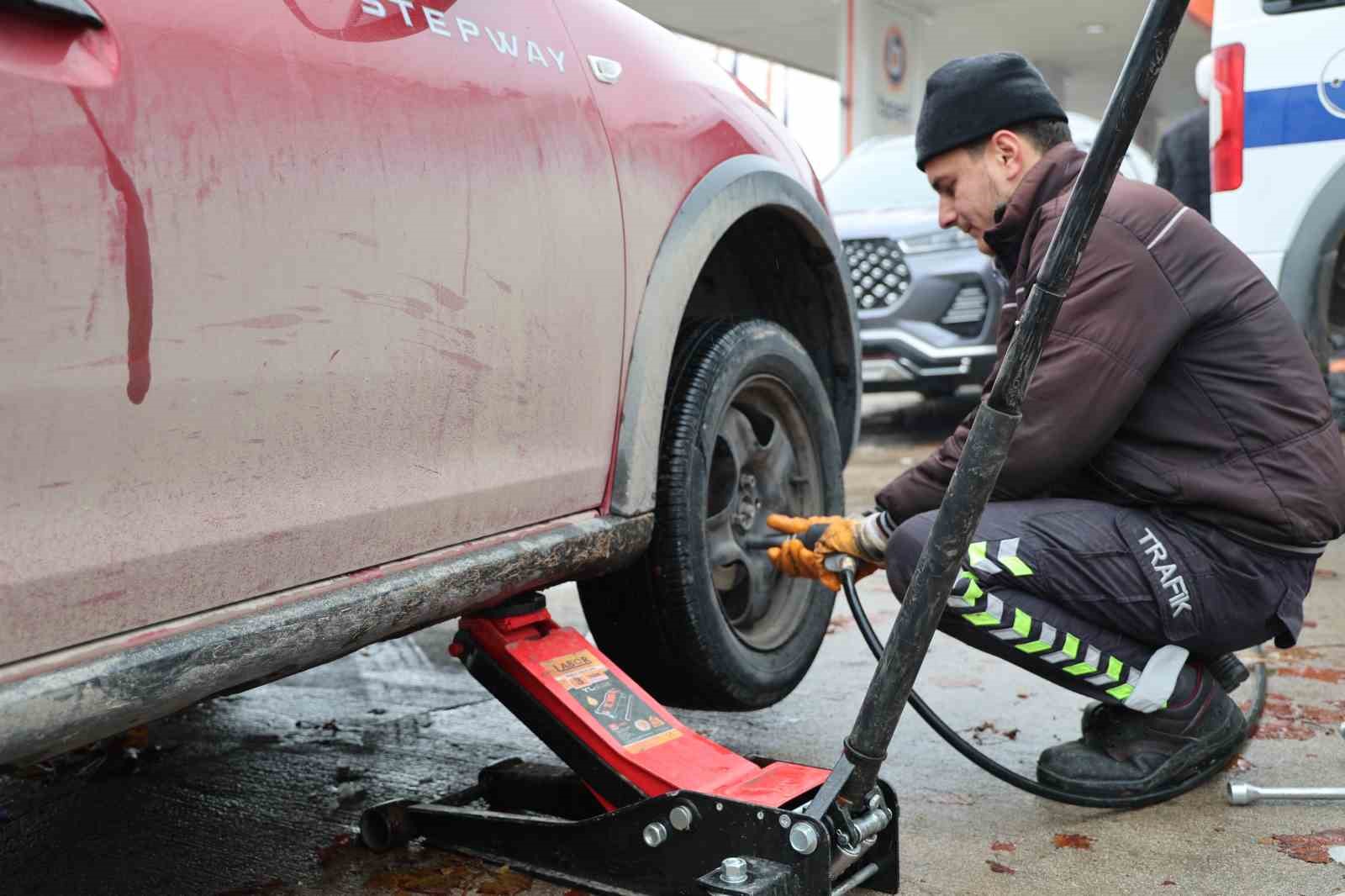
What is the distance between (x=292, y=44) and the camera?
1527 millimetres

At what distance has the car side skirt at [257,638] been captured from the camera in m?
1.29

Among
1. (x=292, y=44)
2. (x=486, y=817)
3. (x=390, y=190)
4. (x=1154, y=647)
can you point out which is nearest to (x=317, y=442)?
(x=390, y=190)

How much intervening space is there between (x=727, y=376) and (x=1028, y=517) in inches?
22.5

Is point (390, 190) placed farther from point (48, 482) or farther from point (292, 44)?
point (48, 482)

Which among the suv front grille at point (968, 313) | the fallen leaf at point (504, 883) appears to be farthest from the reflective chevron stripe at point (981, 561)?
the suv front grille at point (968, 313)

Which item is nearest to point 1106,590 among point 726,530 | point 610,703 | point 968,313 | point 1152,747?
point 1152,747

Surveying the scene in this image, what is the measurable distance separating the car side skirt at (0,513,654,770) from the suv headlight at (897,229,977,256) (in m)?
5.12

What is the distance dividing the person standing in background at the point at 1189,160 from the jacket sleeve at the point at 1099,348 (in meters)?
4.20

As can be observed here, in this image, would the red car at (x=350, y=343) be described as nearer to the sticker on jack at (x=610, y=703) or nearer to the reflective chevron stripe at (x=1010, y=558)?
the sticker on jack at (x=610, y=703)

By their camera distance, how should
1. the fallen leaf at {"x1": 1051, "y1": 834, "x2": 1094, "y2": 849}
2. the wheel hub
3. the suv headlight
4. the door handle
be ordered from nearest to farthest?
the door handle, the fallen leaf at {"x1": 1051, "y1": 834, "x2": 1094, "y2": 849}, the wheel hub, the suv headlight

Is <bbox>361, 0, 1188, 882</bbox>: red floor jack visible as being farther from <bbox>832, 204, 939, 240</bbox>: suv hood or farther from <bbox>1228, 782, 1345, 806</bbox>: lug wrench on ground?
<bbox>832, 204, 939, 240</bbox>: suv hood

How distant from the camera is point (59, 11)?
1.27 m

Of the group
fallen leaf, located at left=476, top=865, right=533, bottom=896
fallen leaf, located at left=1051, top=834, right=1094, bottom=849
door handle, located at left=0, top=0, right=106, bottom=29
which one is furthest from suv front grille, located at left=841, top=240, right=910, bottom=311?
door handle, located at left=0, top=0, right=106, bottom=29

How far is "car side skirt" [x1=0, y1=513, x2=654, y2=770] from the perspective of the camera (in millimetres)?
1288
